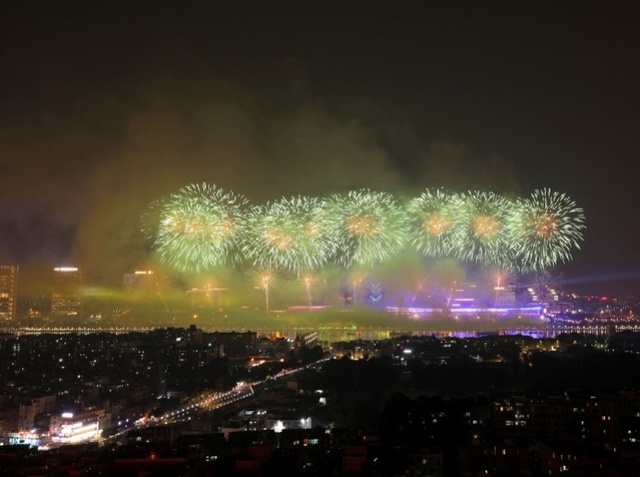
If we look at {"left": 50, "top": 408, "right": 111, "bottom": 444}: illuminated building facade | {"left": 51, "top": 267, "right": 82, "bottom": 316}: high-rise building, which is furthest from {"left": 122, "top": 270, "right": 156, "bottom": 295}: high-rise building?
{"left": 50, "top": 408, "right": 111, "bottom": 444}: illuminated building facade

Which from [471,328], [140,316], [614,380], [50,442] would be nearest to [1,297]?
[140,316]

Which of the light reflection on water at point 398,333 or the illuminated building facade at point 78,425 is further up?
the light reflection on water at point 398,333

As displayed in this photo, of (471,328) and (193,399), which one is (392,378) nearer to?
(193,399)

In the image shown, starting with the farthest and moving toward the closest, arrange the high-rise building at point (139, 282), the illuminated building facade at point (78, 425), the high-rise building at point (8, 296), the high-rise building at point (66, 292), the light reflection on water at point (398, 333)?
the high-rise building at point (8, 296) < the high-rise building at point (66, 292) < the high-rise building at point (139, 282) < the light reflection on water at point (398, 333) < the illuminated building facade at point (78, 425)

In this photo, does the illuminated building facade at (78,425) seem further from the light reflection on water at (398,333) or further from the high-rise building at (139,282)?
the high-rise building at (139,282)

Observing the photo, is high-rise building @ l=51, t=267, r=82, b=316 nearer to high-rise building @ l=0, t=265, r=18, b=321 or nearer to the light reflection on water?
high-rise building @ l=0, t=265, r=18, b=321

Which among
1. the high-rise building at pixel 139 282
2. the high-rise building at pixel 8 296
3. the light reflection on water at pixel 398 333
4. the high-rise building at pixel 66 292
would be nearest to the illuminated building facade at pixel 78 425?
the light reflection on water at pixel 398 333

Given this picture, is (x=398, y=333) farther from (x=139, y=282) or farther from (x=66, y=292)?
(x=66, y=292)

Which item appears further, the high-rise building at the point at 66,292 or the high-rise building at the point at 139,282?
the high-rise building at the point at 66,292

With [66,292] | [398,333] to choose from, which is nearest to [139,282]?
[66,292]
